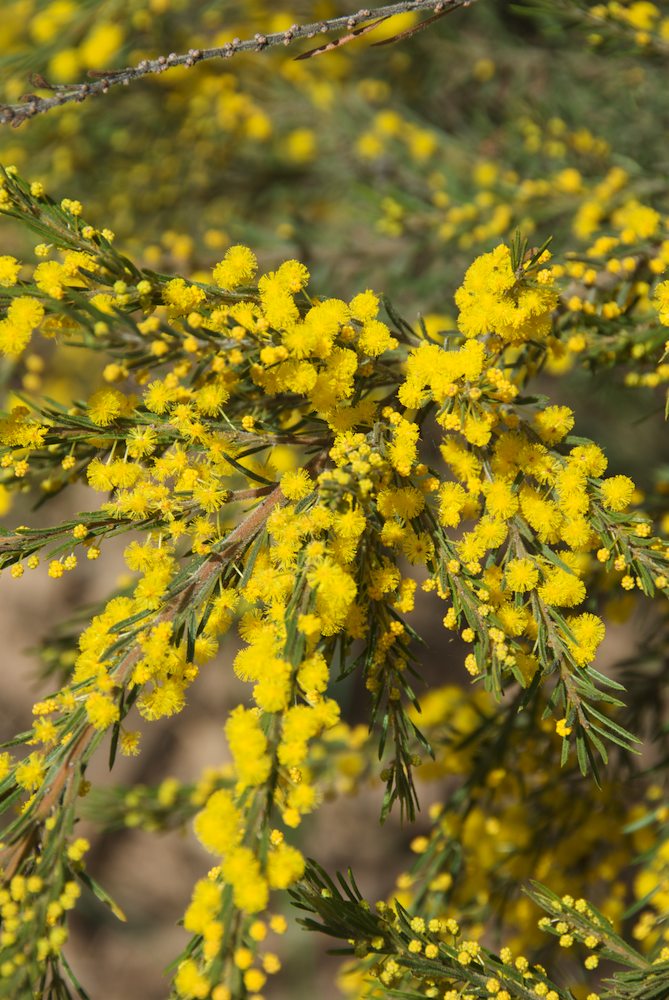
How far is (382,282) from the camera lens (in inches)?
107

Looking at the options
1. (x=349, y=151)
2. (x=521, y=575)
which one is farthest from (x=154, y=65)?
(x=349, y=151)

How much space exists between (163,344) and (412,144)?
187 cm

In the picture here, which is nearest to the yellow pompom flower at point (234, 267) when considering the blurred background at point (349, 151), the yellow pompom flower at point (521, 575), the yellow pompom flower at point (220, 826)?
the yellow pompom flower at point (521, 575)

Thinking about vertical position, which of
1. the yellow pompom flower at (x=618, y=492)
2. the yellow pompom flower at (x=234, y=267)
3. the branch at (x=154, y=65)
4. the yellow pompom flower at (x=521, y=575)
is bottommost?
the yellow pompom flower at (x=521, y=575)

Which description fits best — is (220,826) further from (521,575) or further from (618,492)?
(618,492)

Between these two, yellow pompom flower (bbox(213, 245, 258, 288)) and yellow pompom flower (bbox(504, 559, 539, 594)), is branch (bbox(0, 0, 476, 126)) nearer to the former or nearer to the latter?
yellow pompom flower (bbox(213, 245, 258, 288))

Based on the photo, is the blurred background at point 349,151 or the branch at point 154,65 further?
the blurred background at point 349,151

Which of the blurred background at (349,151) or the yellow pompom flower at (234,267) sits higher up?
the yellow pompom flower at (234,267)

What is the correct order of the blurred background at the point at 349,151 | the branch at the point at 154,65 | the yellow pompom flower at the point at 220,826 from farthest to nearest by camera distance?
the blurred background at the point at 349,151, the branch at the point at 154,65, the yellow pompom flower at the point at 220,826

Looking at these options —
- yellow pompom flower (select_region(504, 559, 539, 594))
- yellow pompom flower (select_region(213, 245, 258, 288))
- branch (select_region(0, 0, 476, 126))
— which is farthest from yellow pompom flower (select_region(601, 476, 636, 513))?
branch (select_region(0, 0, 476, 126))

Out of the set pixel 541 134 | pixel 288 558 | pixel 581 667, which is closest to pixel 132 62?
pixel 541 134

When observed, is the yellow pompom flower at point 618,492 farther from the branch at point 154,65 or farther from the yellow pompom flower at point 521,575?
the branch at point 154,65

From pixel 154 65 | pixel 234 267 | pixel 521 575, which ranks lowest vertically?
pixel 521 575

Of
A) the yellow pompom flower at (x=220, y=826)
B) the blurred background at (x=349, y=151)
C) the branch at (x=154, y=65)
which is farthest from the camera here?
the blurred background at (x=349, y=151)
